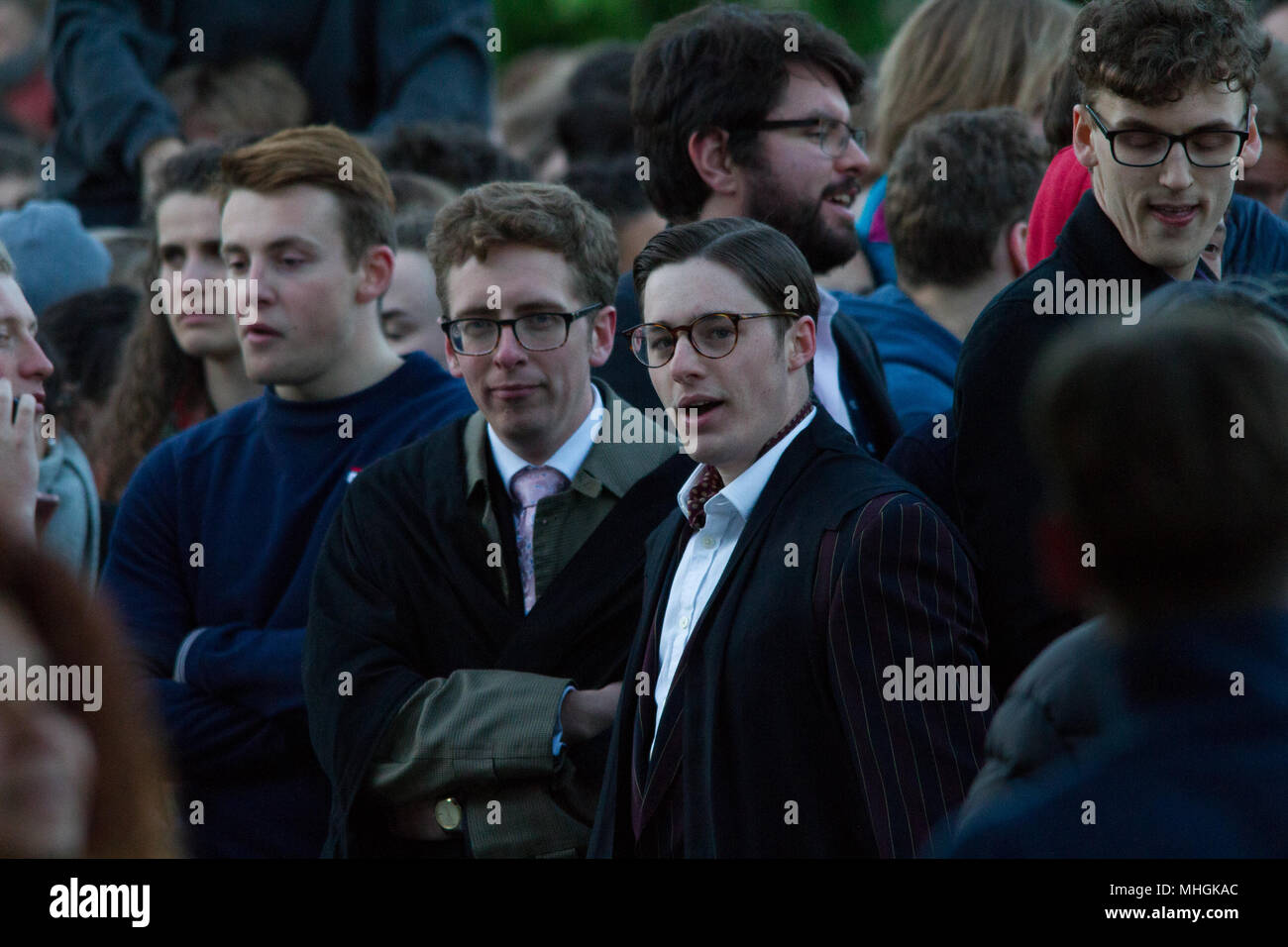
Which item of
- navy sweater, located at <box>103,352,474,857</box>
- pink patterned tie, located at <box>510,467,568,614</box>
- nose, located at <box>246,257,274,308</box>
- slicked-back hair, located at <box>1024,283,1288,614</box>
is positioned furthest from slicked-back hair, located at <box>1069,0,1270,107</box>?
nose, located at <box>246,257,274,308</box>

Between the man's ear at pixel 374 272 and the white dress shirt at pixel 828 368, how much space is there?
1.11 m

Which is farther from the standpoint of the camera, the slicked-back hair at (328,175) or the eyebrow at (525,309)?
the slicked-back hair at (328,175)

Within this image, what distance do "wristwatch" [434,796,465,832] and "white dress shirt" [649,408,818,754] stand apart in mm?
585

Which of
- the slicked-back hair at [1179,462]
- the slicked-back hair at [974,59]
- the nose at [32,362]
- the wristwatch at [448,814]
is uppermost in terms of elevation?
the slicked-back hair at [974,59]

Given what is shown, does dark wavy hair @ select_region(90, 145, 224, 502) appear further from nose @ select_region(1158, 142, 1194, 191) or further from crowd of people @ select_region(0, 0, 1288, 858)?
nose @ select_region(1158, 142, 1194, 191)

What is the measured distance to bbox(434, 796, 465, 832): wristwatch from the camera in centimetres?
361

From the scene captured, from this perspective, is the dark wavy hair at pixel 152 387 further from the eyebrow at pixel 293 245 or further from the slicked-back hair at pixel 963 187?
the slicked-back hair at pixel 963 187

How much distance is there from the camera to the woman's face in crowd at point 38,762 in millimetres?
1548

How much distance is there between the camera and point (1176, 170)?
10.9 feet

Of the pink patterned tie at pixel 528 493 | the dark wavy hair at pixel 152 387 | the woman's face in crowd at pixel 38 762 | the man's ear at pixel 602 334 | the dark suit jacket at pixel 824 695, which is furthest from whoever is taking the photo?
the dark wavy hair at pixel 152 387

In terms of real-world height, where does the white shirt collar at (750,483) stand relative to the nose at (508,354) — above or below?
below

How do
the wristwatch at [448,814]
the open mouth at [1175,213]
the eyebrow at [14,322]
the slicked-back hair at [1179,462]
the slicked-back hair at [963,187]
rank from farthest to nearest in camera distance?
the slicked-back hair at [963,187] → the eyebrow at [14,322] → the wristwatch at [448,814] → the open mouth at [1175,213] → the slicked-back hair at [1179,462]

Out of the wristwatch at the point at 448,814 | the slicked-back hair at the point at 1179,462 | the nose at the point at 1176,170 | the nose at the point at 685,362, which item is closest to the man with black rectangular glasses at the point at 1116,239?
the nose at the point at 1176,170
